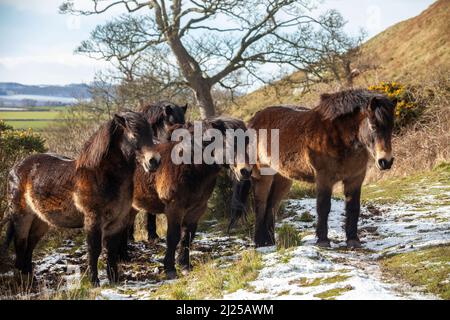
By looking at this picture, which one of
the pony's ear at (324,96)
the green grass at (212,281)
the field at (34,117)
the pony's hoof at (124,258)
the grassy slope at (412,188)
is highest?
the field at (34,117)

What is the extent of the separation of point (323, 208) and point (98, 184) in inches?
119

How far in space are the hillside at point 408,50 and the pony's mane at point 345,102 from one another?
92.2 feet

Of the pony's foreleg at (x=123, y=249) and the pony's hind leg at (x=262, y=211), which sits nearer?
the pony's foreleg at (x=123, y=249)

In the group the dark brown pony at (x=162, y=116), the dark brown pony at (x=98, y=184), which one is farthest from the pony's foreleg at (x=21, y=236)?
the dark brown pony at (x=162, y=116)

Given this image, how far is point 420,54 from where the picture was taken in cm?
4388

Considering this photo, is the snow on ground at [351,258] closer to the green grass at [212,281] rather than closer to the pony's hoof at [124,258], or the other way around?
the green grass at [212,281]

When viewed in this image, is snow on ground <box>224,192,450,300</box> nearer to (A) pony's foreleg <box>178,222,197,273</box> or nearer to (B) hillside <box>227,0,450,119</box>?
(A) pony's foreleg <box>178,222,197,273</box>

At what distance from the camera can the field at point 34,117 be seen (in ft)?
92.7

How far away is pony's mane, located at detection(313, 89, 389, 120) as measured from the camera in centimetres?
714

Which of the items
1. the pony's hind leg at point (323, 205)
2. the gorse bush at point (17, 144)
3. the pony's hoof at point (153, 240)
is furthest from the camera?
the gorse bush at point (17, 144)

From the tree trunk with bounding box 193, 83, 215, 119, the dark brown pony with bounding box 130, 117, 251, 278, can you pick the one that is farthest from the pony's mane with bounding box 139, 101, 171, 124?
the tree trunk with bounding box 193, 83, 215, 119

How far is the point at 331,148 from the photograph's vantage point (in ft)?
23.9

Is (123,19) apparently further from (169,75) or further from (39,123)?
(39,123)

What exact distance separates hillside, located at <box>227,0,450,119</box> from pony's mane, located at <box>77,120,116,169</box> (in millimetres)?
28982
